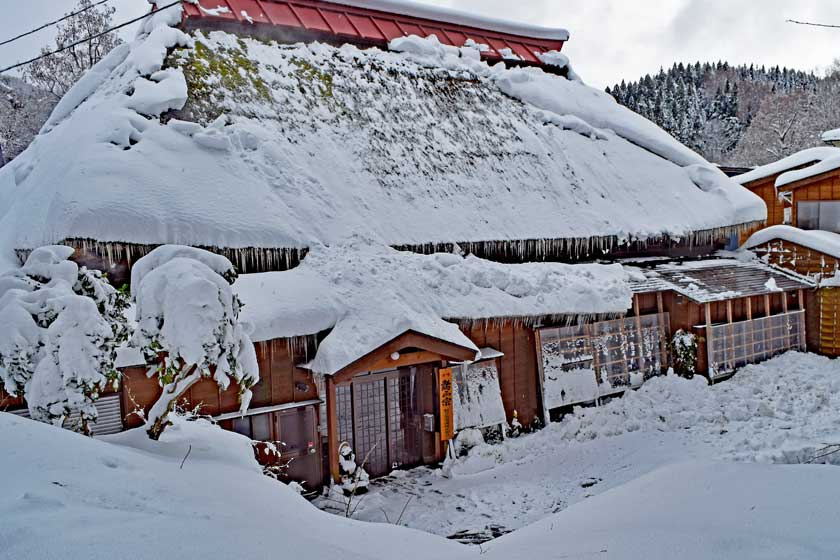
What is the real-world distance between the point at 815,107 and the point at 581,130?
30638mm

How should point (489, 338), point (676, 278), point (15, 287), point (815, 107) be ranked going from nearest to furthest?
point (15, 287)
point (489, 338)
point (676, 278)
point (815, 107)

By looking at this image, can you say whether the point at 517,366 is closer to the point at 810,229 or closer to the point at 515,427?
the point at 515,427

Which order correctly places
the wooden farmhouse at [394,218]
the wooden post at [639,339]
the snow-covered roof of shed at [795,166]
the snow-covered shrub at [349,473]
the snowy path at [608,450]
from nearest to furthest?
the snowy path at [608,450] → the wooden farmhouse at [394,218] → the snow-covered shrub at [349,473] → the wooden post at [639,339] → the snow-covered roof of shed at [795,166]

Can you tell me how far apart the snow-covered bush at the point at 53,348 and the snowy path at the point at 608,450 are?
4129mm

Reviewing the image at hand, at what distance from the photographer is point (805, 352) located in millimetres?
15305

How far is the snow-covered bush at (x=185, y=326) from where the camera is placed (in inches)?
195

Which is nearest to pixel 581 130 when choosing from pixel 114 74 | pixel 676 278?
pixel 676 278

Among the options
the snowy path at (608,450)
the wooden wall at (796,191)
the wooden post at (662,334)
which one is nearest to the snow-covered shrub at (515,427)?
the snowy path at (608,450)

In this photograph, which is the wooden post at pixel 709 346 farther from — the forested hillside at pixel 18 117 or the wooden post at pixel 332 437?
the forested hillside at pixel 18 117

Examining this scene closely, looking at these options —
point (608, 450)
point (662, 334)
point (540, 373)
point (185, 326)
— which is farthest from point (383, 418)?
point (662, 334)

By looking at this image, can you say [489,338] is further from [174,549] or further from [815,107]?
[815,107]

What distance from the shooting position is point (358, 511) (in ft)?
26.4

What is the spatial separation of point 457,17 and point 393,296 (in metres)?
9.10

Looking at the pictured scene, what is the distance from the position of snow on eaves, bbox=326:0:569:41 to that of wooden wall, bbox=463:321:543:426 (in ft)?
27.0
